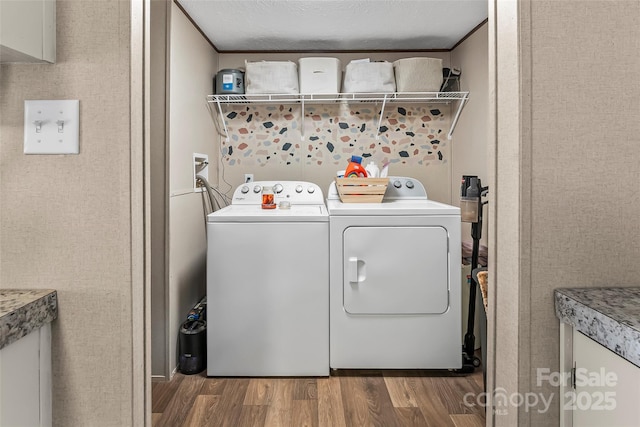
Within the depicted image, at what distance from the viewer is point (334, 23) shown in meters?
2.98

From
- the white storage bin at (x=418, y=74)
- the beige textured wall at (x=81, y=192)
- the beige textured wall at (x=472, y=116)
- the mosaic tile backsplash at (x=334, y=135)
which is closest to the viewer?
the beige textured wall at (x=81, y=192)

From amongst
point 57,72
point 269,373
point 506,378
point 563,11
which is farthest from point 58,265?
point 269,373

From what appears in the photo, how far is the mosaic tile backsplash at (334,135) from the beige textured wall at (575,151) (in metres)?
2.66

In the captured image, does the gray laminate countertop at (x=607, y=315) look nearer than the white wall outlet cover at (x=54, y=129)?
Yes

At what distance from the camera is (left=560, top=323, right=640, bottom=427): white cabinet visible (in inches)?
31.2

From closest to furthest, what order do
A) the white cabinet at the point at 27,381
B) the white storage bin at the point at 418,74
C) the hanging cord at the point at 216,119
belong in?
1. the white cabinet at the point at 27,381
2. the white storage bin at the point at 418,74
3. the hanging cord at the point at 216,119

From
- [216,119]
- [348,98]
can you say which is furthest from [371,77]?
[216,119]

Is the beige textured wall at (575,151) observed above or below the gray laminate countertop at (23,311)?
above

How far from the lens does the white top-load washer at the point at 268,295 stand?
2520 millimetres

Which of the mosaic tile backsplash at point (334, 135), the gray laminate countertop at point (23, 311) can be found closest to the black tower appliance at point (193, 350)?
the mosaic tile backsplash at point (334, 135)

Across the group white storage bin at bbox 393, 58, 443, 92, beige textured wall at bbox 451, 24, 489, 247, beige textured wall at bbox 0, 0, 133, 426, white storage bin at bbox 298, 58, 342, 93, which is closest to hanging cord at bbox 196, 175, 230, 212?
white storage bin at bbox 298, 58, 342, 93

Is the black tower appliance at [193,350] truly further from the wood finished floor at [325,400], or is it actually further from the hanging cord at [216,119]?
the hanging cord at [216,119]

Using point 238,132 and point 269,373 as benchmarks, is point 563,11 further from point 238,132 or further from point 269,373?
point 238,132

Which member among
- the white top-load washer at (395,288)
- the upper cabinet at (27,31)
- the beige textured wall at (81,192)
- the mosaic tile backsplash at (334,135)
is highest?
the mosaic tile backsplash at (334,135)
